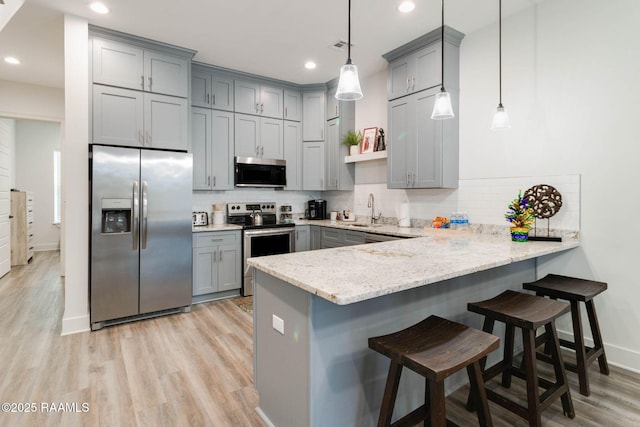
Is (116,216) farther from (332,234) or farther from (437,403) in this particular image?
(437,403)

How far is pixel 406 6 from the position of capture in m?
2.86

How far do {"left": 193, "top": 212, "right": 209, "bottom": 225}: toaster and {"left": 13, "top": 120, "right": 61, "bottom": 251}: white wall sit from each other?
5163mm

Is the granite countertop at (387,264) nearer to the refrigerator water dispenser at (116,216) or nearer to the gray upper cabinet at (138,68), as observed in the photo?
the refrigerator water dispenser at (116,216)

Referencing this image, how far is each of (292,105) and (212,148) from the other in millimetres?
1388

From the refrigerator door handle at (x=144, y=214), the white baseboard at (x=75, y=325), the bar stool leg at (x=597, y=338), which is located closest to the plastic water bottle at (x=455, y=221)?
the bar stool leg at (x=597, y=338)

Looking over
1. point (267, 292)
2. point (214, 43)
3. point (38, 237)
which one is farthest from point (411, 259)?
point (38, 237)

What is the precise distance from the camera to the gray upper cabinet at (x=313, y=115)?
4.92 metres

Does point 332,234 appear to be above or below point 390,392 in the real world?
above

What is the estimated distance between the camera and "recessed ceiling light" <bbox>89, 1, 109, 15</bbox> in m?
2.84

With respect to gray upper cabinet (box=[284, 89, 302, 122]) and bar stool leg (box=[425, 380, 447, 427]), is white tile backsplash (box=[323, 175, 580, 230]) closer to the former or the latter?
gray upper cabinet (box=[284, 89, 302, 122])

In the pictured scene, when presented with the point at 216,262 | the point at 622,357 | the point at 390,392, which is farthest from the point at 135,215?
the point at 622,357

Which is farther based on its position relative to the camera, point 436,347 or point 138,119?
point 138,119

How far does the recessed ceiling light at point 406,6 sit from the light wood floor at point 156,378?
300cm

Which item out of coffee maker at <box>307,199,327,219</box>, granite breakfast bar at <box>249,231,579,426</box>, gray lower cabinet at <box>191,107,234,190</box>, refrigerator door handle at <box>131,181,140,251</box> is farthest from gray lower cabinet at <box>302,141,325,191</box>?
granite breakfast bar at <box>249,231,579,426</box>
